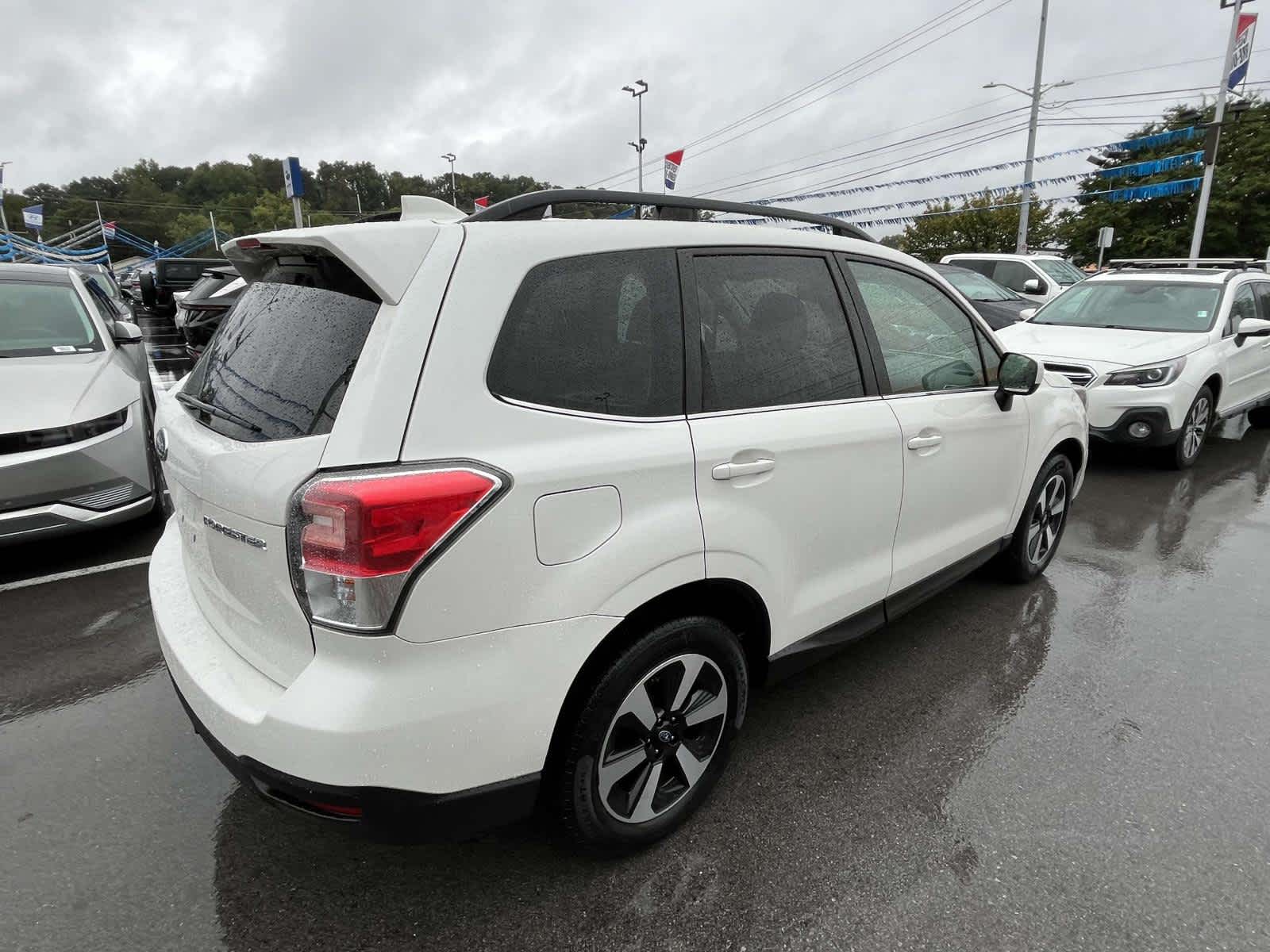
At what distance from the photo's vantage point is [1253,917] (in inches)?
79.0

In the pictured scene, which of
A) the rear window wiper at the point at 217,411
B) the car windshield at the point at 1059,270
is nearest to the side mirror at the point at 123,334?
the rear window wiper at the point at 217,411

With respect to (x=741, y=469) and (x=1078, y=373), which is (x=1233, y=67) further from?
(x=741, y=469)

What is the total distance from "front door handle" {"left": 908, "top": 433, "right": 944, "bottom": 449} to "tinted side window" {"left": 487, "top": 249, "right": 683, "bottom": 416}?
44.4 inches

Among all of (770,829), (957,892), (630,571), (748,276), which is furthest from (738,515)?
(957,892)

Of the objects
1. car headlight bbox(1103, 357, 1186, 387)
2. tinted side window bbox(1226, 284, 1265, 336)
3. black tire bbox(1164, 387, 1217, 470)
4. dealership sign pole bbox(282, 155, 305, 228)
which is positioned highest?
dealership sign pole bbox(282, 155, 305, 228)

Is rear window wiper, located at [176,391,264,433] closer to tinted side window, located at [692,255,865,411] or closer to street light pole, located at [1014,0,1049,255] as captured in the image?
tinted side window, located at [692,255,865,411]

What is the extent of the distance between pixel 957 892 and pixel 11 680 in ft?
12.0

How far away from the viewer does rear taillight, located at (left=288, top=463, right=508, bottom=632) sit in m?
1.55

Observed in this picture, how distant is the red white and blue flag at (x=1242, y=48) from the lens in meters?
17.0

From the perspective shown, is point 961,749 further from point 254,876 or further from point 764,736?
point 254,876

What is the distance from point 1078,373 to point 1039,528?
3099 millimetres

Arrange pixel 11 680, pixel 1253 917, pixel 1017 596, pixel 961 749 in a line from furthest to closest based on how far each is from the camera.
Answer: pixel 1017 596 → pixel 11 680 → pixel 961 749 → pixel 1253 917

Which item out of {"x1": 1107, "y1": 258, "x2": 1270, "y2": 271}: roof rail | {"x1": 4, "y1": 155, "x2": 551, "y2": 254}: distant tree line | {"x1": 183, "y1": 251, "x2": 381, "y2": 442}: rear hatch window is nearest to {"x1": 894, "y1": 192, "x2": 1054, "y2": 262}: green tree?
{"x1": 1107, "y1": 258, "x2": 1270, "y2": 271}: roof rail

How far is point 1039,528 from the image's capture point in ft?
13.1
